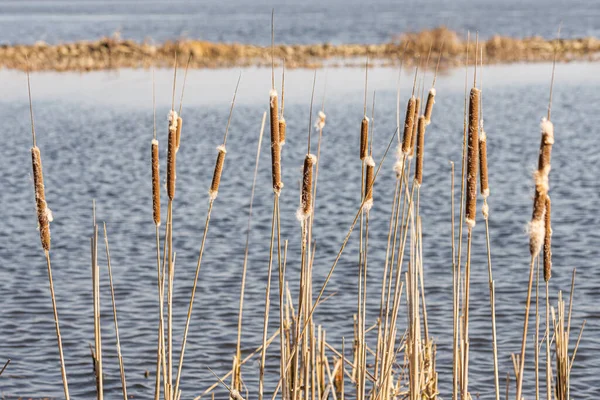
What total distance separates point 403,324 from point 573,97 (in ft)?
58.0

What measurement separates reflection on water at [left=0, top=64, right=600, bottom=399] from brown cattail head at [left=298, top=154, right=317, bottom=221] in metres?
0.80

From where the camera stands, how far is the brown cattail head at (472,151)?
3414 mm

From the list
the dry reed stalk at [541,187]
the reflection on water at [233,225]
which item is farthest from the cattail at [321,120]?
the dry reed stalk at [541,187]

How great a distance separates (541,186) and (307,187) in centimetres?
97

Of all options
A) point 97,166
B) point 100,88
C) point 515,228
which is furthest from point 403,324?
point 100,88

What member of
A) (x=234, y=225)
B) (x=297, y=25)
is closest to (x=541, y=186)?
(x=234, y=225)

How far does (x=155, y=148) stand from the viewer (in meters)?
3.63

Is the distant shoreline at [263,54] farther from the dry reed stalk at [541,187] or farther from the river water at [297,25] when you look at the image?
the dry reed stalk at [541,187]

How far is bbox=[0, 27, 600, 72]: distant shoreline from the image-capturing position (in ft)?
118

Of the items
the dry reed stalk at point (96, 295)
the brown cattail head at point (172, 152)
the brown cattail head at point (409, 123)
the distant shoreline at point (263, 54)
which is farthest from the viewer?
the distant shoreline at point (263, 54)

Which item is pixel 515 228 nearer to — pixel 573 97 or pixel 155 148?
pixel 155 148

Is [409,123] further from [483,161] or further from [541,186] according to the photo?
[541,186]

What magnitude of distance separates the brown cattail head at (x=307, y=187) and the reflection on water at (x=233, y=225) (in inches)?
31.6

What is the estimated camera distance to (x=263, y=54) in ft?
126
